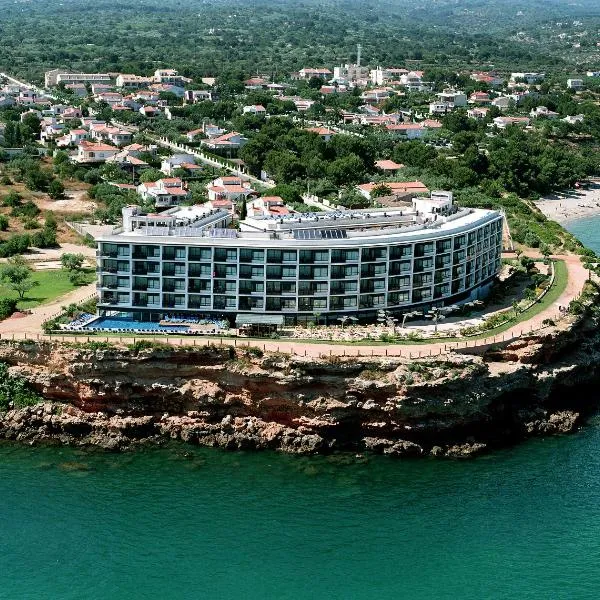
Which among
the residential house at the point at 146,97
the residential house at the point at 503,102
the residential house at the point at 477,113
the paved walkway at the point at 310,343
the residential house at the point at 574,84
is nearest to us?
the paved walkway at the point at 310,343

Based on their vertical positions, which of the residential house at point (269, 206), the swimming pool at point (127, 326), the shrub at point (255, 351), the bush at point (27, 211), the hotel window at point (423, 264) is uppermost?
the hotel window at point (423, 264)

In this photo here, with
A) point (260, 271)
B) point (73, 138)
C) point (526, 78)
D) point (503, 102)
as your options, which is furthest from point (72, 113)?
point (526, 78)

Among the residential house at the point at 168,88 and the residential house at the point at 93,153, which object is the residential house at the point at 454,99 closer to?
the residential house at the point at 168,88

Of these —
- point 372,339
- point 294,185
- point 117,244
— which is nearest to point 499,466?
point 372,339

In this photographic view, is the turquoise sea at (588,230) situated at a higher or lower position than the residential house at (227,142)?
lower

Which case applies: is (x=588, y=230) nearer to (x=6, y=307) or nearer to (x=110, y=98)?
(x=6, y=307)

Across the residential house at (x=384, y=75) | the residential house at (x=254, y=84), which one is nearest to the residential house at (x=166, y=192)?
the residential house at (x=254, y=84)

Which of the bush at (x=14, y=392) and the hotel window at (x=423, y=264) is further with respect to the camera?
the hotel window at (x=423, y=264)
